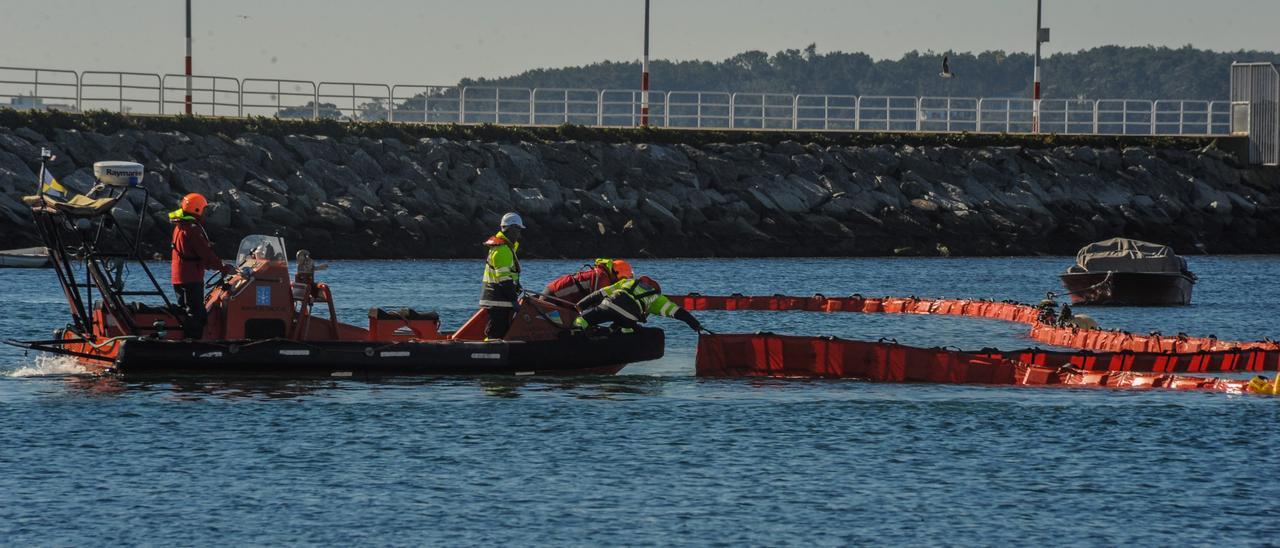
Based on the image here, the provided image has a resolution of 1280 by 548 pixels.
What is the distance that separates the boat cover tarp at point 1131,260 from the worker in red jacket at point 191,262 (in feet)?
82.8

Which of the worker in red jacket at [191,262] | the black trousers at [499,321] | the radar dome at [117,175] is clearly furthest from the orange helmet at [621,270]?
the radar dome at [117,175]

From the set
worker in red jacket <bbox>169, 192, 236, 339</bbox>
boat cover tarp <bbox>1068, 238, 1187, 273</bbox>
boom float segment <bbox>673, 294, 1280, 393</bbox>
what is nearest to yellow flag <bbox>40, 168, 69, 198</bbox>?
worker in red jacket <bbox>169, 192, 236, 339</bbox>

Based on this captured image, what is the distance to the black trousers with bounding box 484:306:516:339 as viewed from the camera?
23.3m

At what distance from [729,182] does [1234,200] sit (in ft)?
63.4

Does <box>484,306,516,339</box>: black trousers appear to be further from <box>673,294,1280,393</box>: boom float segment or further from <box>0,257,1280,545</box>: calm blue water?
<box>673,294,1280,393</box>: boom float segment

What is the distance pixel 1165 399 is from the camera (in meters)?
23.0

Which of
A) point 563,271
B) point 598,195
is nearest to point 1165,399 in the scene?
point 563,271

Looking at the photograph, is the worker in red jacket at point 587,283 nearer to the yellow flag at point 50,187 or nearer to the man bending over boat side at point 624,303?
the man bending over boat side at point 624,303

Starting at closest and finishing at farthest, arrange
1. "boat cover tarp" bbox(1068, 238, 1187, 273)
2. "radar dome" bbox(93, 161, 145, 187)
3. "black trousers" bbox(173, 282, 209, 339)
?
"radar dome" bbox(93, 161, 145, 187)
"black trousers" bbox(173, 282, 209, 339)
"boat cover tarp" bbox(1068, 238, 1187, 273)

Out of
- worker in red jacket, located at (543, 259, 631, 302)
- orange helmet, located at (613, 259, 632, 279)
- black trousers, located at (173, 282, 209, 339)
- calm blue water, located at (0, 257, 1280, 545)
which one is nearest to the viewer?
calm blue water, located at (0, 257, 1280, 545)

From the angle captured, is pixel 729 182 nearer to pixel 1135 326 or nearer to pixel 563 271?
pixel 563 271

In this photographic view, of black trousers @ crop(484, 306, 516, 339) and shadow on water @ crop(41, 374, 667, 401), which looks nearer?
shadow on water @ crop(41, 374, 667, 401)

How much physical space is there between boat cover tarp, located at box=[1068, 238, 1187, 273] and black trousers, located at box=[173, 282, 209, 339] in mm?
25159

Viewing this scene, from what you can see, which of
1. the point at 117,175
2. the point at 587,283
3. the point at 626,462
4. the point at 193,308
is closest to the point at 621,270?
the point at 587,283
